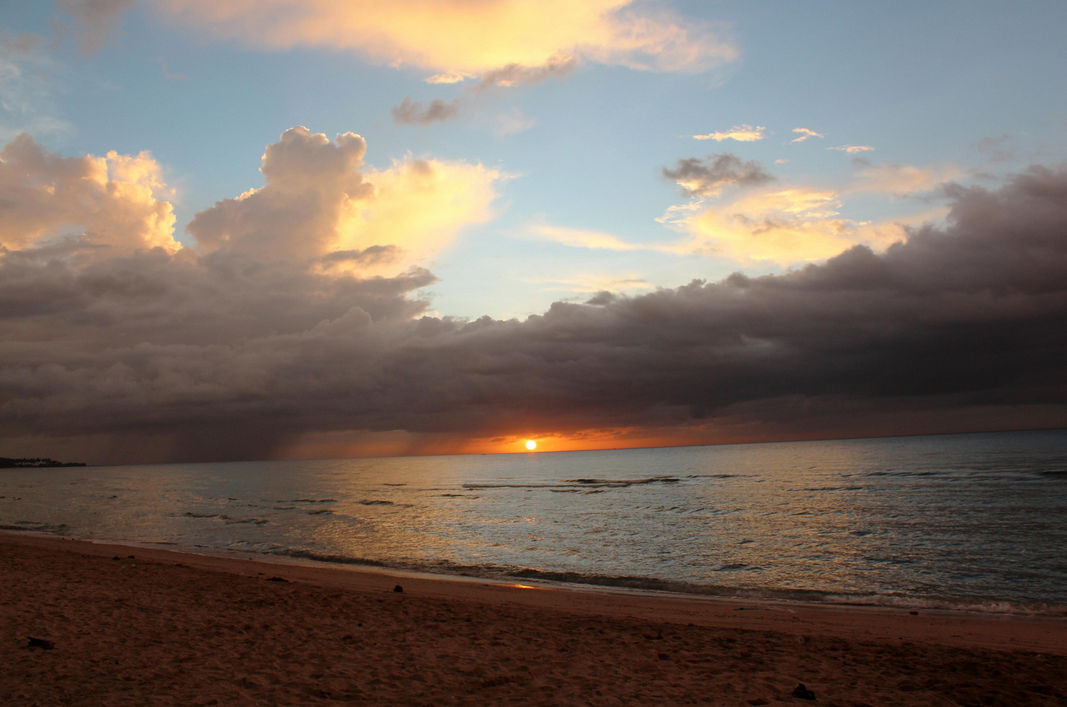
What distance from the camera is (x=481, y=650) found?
11539mm

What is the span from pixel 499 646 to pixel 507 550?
65.3ft

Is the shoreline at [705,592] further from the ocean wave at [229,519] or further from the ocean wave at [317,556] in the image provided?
the ocean wave at [229,519]

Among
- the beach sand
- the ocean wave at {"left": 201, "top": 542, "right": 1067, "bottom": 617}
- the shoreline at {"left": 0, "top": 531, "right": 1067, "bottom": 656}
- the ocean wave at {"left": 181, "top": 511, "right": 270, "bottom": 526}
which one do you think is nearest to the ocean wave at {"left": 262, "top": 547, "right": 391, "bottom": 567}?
the ocean wave at {"left": 201, "top": 542, "right": 1067, "bottom": 617}

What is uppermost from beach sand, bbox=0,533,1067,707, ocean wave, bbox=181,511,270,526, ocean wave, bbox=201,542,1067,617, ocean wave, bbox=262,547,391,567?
beach sand, bbox=0,533,1067,707

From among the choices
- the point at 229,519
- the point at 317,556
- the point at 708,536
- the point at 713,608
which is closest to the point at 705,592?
the point at 713,608

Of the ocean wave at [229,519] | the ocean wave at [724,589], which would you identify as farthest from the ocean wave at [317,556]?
the ocean wave at [229,519]

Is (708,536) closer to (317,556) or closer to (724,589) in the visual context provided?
(724,589)

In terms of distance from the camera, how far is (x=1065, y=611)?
16828 mm

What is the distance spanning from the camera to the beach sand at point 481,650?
29.5 feet

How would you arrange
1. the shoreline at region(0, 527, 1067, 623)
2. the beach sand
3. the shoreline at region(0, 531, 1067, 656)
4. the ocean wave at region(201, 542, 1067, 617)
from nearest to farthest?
the beach sand, the shoreline at region(0, 531, 1067, 656), the shoreline at region(0, 527, 1067, 623), the ocean wave at region(201, 542, 1067, 617)

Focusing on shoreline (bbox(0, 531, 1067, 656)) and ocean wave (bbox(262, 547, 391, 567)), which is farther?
ocean wave (bbox(262, 547, 391, 567))

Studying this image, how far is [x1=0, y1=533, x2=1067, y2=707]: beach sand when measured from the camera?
899 centimetres

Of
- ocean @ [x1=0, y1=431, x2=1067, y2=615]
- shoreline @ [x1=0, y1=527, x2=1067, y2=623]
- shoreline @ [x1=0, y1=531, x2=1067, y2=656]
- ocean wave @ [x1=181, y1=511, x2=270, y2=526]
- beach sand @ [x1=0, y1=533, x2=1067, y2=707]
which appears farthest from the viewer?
ocean wave @ [x1=181, y1=511, x2=270, y2=526]

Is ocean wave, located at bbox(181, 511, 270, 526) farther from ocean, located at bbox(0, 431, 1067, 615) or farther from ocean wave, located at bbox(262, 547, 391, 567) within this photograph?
ocean wave, located at bbox(262, 547, 391, 567)
